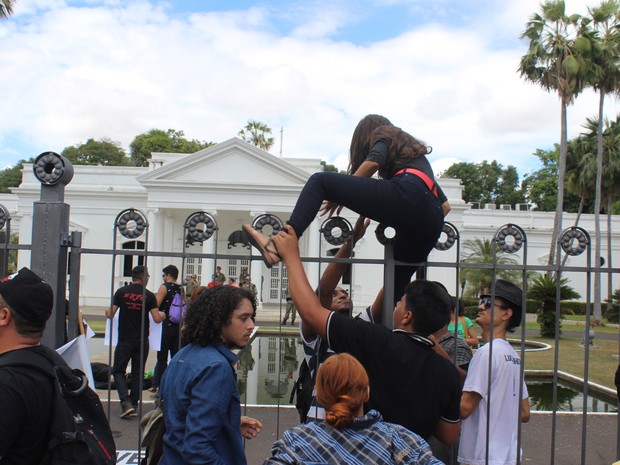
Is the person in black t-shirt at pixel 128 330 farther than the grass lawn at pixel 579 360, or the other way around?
the grass lawn at pixel 579 360

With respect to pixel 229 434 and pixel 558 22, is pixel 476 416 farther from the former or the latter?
pixel 558 22

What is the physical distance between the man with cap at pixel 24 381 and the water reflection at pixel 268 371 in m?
4.66

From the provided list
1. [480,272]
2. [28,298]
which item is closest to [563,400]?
[28,298]

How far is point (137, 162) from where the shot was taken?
5275 cm

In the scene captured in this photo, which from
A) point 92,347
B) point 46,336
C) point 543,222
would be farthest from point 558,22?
point 46,336

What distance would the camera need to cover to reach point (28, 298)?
1.98m

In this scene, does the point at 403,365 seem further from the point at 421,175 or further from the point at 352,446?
the point at 421,175

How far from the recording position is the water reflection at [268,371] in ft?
29.3

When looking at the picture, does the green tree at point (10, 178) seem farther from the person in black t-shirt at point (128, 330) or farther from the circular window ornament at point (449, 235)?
the circular window ornament at point (449, 235)

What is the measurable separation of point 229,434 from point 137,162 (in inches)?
2105

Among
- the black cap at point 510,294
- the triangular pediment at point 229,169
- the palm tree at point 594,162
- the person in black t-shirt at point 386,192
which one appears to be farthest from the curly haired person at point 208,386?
the palm tree at point 594,162

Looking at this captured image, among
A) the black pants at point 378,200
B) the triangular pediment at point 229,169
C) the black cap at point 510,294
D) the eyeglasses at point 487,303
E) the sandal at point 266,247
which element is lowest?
the eyeglasses at point 487,303

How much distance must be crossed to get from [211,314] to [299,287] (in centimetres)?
41

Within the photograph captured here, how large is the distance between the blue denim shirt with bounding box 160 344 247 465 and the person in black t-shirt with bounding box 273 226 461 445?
0.45 meters
